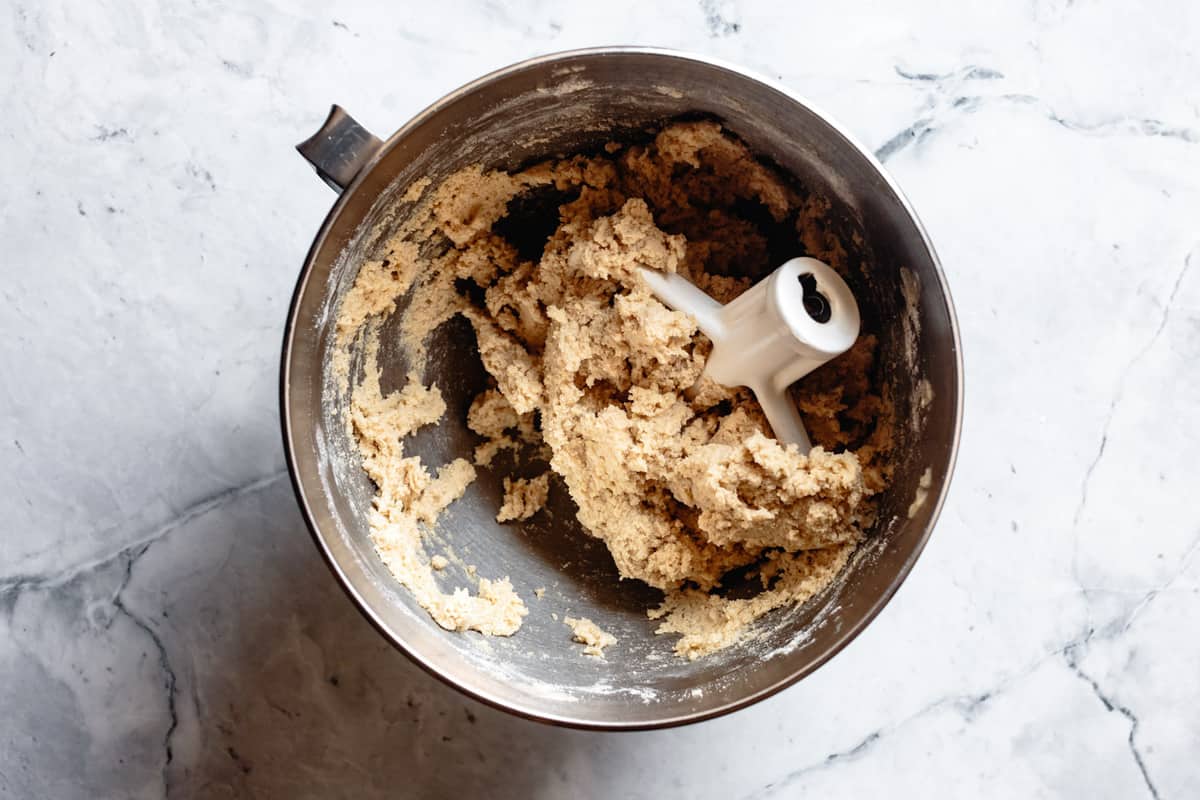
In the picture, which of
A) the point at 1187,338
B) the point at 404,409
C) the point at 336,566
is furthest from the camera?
the point at 1187,338

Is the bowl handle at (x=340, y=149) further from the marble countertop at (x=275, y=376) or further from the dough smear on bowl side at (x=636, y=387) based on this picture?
the marble countertop at (x=275, y=376)

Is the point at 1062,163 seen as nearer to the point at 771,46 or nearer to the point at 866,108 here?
the point at 866,108

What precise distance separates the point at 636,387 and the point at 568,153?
32 cm

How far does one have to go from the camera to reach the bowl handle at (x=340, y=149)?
94cm

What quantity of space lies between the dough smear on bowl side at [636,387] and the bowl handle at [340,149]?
0.56 ft

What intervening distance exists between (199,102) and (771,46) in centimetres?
82

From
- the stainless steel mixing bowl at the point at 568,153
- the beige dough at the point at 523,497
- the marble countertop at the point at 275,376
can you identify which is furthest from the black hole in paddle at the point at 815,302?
the beige dough at the point at 523,497

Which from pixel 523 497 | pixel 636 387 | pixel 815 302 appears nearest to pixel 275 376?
pixel 523 497

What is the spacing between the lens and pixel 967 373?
4.41ft

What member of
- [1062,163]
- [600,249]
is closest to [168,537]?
[600,249]

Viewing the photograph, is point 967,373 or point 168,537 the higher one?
point 967,373

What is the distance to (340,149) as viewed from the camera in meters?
0.96

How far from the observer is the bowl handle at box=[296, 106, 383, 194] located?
3.10ft

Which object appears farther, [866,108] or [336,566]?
[866,108]
